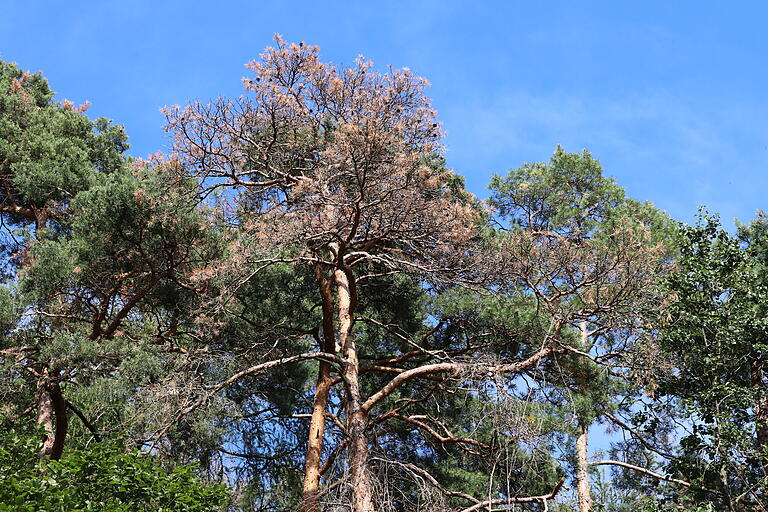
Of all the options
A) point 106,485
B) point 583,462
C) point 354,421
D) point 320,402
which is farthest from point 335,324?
point 106,485

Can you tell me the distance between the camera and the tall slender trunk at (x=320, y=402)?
434 inches

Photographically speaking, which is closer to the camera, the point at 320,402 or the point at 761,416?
the point at 761,416

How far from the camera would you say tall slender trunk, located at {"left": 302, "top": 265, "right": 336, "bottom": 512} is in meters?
11.0

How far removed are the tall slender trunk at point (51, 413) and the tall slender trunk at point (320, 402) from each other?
3.40 meters

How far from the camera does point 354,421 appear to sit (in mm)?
9750

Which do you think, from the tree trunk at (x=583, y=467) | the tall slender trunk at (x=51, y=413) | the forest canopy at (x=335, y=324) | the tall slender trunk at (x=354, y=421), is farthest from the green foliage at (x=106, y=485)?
the tree trunk at (x=583, y=467)

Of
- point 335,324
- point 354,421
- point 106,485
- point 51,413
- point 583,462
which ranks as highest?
point 335,324

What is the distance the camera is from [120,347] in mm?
10406

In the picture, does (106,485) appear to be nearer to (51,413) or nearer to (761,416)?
(51,413)

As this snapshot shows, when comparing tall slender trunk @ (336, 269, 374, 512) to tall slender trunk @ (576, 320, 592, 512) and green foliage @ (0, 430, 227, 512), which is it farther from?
tall slender trunk @ (576, 320, 592, 512)

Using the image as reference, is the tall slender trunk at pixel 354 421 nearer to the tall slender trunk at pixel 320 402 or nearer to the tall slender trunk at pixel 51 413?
the tall slender trunk at pixel 320 402

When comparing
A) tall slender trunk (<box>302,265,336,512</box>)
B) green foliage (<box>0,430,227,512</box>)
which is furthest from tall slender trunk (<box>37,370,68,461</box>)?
tall slender trunk (<box>302,265,336,512</box>)

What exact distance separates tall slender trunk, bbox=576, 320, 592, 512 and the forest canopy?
0.20m

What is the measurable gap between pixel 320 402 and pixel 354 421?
2.06 m
